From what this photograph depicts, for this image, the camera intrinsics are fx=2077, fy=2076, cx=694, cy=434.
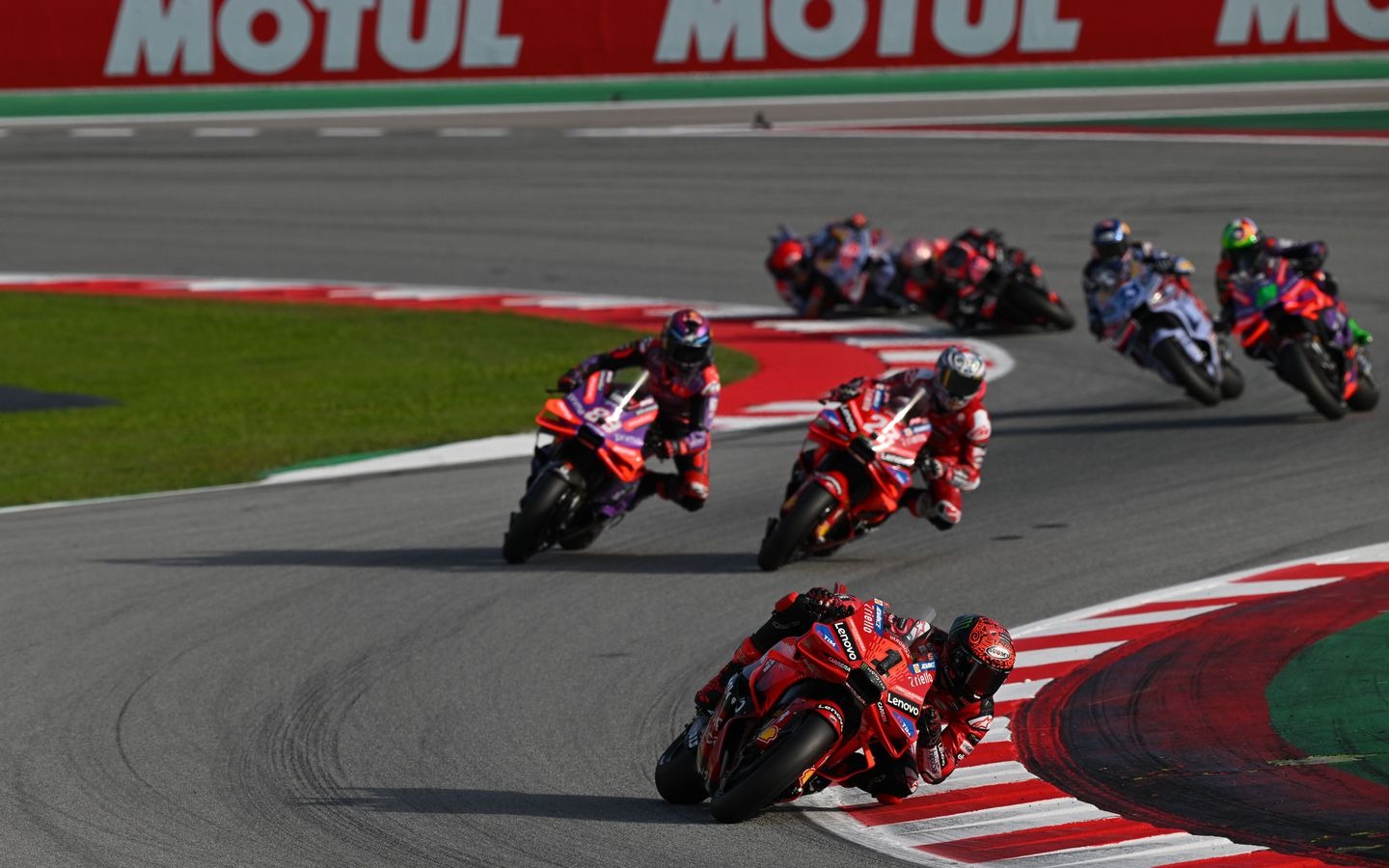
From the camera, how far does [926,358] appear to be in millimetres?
21438

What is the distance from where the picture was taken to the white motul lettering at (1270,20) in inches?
1346

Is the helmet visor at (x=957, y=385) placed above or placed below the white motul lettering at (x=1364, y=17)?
below

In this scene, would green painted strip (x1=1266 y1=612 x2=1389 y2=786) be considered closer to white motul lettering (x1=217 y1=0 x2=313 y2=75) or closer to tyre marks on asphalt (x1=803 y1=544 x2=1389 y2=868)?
tyre marks on asphalt (x1=803 y1=544 x2=1389 y2=868)

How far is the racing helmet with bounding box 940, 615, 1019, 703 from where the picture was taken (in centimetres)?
820

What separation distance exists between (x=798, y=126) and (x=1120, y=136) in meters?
5.41

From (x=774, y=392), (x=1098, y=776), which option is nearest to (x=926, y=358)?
(x=774, y=392)

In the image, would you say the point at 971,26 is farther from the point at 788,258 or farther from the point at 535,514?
the point at 535,514

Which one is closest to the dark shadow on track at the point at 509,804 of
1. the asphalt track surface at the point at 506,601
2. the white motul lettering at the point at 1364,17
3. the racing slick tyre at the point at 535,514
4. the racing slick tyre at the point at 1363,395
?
the asphalt track surface at the point at 506,601

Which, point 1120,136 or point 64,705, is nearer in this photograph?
point 64,705

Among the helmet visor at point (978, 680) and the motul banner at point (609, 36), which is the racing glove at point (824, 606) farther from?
the motul banner at point (609, 36)

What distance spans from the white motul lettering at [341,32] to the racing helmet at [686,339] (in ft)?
76.1

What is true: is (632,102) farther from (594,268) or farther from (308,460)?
(308,460)

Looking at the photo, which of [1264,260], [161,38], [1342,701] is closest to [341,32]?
[161,38]

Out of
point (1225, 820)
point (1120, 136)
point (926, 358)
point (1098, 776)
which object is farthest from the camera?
point (1120, 136)
